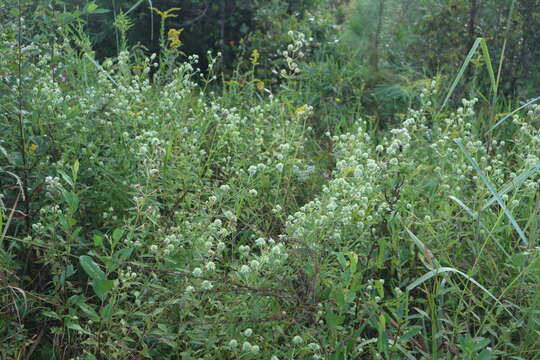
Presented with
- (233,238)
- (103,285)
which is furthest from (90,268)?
(233,238)

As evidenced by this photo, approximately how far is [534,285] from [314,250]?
0.86 meters

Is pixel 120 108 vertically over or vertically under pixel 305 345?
over

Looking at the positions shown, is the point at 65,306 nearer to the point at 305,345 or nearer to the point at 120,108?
the point at 305,345

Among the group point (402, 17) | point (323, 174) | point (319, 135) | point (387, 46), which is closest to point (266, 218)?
point (323, 174)

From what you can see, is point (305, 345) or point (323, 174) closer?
point (305, 345)

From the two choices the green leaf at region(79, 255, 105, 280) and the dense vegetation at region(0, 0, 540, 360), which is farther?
the dense vegetation at region(0, 0, 540, 360)

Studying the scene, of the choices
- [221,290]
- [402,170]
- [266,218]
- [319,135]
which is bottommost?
[319,135]

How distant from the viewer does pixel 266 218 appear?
2.75m

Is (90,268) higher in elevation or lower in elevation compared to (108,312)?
higher

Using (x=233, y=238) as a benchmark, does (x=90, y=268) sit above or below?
above

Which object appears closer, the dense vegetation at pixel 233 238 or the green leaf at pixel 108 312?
the green leaf at pixel 108 312

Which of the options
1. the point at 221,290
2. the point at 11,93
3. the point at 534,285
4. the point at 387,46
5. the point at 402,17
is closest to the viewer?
the point at 221,290

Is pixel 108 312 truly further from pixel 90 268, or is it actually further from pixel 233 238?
pixel 233 238

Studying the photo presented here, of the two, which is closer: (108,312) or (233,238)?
(108,312)
